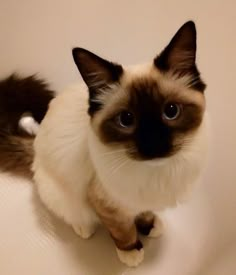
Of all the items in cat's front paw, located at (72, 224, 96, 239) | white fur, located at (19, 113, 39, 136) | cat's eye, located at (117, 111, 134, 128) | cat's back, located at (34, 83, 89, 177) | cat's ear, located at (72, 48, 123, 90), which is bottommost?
cat's front paw, located at (72, 224, 96, 239)

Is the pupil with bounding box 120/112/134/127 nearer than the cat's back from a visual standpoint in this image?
Yes

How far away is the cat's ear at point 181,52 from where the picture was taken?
0.77 m

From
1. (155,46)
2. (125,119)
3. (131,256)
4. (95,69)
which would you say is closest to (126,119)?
(125,119)

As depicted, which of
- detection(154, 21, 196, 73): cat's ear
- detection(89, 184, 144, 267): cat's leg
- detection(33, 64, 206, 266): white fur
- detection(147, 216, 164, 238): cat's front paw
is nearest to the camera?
detection(154, 21, 196, 73): cat's ear

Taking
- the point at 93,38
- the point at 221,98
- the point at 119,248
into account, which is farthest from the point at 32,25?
the point at 119,248

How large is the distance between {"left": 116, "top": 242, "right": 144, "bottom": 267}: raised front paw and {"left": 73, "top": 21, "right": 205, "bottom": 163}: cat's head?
0.42 metres

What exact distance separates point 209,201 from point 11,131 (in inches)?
23.7

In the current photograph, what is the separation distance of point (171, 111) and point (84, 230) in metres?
0.55

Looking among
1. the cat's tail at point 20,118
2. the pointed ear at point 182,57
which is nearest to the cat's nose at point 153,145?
the pointed ear at point 182,57

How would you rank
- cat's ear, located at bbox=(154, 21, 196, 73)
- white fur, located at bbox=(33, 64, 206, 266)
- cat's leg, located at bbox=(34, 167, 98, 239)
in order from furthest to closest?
cat's leg, located at bbox=(34, 167, 98, 239) < white fur, located at bbox=(33, 64, 206, 266) < cat's ear, located at bbox=(154, 21, 196, 73)

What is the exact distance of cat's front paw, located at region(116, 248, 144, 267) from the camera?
3.78ft

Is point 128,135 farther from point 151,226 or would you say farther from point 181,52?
point 151,226

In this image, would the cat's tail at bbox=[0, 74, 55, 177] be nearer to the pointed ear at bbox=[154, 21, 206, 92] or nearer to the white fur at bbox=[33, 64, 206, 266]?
the white fur at bbox=[33, 64, 206, 266]

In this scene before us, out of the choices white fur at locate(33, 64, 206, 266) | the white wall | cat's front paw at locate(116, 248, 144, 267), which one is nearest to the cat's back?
white fur at locate(33, 64, 206, 266)
